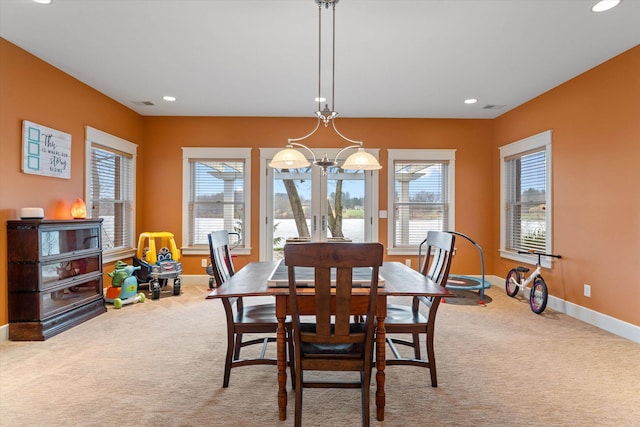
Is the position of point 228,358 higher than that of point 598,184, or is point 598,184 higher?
point 598,184

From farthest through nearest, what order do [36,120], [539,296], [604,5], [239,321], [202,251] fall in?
[202,251]
[539,296]
[36,120]
[604,5]
[239,321]

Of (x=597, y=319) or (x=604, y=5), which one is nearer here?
(x=604, y=5)

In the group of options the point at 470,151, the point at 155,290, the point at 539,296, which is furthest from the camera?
the point at 470,151

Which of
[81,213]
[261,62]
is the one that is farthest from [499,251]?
[81,213]

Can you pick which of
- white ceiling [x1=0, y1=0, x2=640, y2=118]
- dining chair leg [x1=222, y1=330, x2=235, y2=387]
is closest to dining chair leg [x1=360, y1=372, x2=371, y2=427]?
dining chair leg [x1=222, y1=330, x2=235, y2=387]

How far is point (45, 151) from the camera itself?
3562mm

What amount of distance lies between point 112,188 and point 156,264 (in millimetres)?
1250

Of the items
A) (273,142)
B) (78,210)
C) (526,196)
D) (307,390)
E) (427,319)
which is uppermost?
(273,142)

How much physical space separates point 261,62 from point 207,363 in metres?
2.90

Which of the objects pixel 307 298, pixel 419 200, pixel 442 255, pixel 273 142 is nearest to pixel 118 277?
pixel 273 142

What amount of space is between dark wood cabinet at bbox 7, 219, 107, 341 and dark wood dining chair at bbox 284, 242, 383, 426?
2.79m

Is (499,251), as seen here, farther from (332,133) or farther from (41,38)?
(41,38)

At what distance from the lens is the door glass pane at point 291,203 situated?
18.5ft

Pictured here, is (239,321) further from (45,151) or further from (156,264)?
(156,264)
